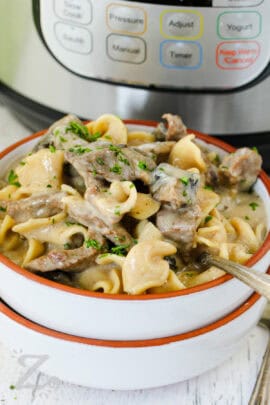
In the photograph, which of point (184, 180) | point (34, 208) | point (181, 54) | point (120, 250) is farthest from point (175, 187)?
point (181, 54)

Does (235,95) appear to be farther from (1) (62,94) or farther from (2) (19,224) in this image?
(2) (19,224)

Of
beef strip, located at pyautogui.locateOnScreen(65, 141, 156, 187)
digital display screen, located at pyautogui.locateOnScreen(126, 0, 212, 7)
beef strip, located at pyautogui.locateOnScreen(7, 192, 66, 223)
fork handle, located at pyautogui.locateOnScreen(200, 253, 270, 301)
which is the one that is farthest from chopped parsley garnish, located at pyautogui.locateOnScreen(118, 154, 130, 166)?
digital display screen, located at pyautogui.locateOnScreen(126, 0, 212, 7)

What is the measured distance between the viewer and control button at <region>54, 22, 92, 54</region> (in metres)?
1.34

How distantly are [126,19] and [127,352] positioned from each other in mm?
655

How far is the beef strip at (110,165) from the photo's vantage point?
110 cm

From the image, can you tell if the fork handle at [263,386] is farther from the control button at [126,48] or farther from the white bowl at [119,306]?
the control button at [126,48]

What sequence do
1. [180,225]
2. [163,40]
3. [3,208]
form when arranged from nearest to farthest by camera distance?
[180,225] → [3,208] → [163,40]

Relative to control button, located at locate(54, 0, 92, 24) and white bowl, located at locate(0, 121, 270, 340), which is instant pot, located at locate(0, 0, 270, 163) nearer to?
control button, located at locate(54, 0, 92, 24)

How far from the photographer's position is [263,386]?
1.04 m

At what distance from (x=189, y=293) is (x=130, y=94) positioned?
1.92ft

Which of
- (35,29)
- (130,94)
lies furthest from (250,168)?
(35,29)

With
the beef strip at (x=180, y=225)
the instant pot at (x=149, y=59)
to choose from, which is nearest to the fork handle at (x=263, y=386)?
the beef strip at (x=180, y=225)

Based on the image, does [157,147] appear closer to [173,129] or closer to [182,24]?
[173,129]

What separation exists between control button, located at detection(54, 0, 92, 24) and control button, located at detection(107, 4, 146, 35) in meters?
0.04
